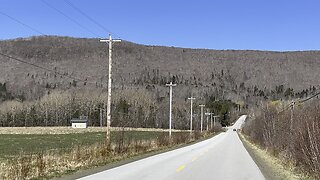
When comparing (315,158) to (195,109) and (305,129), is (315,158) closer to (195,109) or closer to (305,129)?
(305,129)

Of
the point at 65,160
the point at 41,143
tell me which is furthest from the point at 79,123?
the point at 65,160

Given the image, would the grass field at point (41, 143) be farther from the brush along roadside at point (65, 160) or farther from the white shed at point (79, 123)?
the white shed at point (79, 123)

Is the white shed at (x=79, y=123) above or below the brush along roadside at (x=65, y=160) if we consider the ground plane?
below

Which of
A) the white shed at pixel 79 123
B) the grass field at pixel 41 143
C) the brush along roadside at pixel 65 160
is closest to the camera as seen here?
the brush along roadside at pixel 65 160

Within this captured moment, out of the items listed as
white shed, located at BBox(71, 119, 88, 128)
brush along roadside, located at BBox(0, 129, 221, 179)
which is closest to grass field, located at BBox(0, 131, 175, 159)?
brush along roadside, located at BBox(0, 129, 221, 179)

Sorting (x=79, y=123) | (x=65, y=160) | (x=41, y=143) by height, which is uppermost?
(x=65, y=160)

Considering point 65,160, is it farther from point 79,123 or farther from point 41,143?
point 79,123

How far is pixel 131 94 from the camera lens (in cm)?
16638

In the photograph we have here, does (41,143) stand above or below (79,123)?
above

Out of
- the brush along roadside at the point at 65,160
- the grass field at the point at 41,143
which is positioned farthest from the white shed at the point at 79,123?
the brush along roadside at the point at 65,160

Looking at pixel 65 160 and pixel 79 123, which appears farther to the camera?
pixel 79 123

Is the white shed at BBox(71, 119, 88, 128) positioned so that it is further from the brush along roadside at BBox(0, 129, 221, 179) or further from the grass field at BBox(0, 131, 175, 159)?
the brush along roadside at BBox(0, 129, 221, 179)

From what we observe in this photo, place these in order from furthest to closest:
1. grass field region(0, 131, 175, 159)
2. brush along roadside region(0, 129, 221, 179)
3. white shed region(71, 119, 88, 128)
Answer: white shed region(71, 119, 88, 128), grass field region(0, 131, 175, 159), brush along roadside region(0, 129, 221, 179)

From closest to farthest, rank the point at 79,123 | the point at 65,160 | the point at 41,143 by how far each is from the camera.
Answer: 1. the point at 65,160
2. the point at 41,143
3. the point at 79,123
